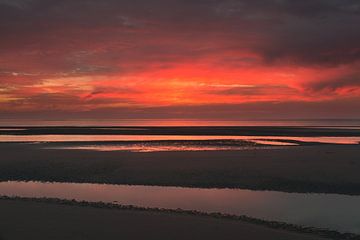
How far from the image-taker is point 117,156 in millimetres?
35500

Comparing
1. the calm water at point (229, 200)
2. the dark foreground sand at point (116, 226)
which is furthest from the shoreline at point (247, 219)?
the calm water at point (229, 200)

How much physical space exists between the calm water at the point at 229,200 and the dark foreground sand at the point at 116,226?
299 centimetres

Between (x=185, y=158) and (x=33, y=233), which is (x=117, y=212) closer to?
(x=33, y=233)

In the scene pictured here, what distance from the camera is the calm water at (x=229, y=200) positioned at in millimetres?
16547

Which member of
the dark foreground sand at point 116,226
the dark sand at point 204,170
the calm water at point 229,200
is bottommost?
the calm water at point 229,200

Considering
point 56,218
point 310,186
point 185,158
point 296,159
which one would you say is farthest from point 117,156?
point 56,218

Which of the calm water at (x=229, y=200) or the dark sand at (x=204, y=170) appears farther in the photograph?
the dark sand at (x=204, y=170)

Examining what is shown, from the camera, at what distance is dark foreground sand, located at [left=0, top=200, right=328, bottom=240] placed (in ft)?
42.2

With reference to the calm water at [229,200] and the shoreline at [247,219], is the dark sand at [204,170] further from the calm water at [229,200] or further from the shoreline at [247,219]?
the shoreline at [247,219]

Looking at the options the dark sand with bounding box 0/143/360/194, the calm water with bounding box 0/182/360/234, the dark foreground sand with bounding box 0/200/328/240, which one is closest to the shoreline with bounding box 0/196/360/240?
the dark foreground sand with bounding box 0/200/328/240

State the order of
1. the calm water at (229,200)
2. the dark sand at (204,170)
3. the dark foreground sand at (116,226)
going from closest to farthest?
the dark foreground sand at (116,226)
the calm water at (229,200)
the dark sand at (204,170)

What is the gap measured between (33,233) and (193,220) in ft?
17.7

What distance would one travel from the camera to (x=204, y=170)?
91.3 ft

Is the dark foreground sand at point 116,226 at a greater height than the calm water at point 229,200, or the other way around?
the dark foreground sand at point 116,226
